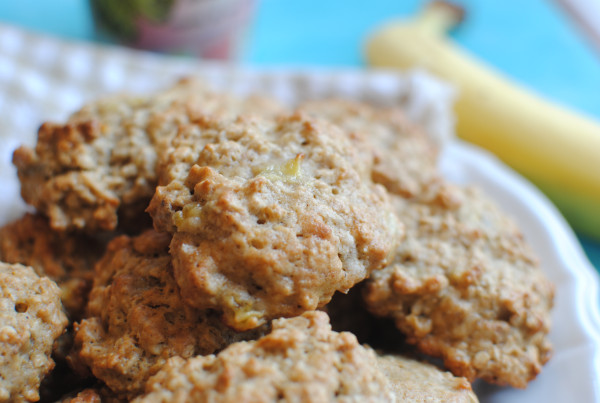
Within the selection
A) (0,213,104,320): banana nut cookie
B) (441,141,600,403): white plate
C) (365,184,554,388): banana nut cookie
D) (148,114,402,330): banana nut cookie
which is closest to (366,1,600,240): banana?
(441,141,600,403): white plate

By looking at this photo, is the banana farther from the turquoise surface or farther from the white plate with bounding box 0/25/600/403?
the turquoise surface

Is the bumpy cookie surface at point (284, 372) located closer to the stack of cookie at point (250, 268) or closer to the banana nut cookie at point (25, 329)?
the stack of cookie at point (250, 268)

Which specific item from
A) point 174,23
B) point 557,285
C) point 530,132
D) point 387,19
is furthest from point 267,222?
point 387,19

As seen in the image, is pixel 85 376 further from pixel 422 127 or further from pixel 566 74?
pixel 566 74

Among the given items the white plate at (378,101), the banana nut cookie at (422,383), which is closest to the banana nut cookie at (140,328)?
the banana nut cookie at (422,383)

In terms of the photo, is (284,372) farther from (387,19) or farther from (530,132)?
(387,19)

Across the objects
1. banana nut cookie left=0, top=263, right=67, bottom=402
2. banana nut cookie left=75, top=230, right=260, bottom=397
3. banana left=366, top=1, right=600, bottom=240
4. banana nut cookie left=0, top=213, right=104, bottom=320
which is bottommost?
banana nut cookie left=0, top=213, right=104, bottom=320
